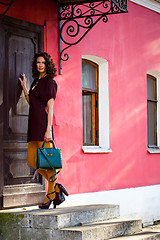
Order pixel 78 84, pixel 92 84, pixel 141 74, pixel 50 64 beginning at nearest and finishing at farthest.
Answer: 1. pixel 50 64
2. pixel 78 84
3. pixel 92 84
4. pixel 141 74

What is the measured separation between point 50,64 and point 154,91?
4.83 meters

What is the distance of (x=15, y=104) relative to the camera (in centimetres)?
695

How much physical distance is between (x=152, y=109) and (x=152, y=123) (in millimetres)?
319

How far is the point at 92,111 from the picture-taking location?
895 centimetres

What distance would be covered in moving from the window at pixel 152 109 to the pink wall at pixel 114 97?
391 mm

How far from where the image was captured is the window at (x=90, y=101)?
28.6 ft

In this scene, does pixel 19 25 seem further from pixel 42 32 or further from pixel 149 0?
pixel 149 0

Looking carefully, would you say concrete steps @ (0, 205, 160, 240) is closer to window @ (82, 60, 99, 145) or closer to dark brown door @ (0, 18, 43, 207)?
dark brown door @ (0, 18, 43, 207)

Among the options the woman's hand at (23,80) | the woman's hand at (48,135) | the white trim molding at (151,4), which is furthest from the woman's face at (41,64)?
the white trim molding at (151,4)

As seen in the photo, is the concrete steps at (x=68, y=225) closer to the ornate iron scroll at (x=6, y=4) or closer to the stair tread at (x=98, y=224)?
the stair tread at (x=98, y=224)

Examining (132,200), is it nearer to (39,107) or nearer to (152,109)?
(152,109)

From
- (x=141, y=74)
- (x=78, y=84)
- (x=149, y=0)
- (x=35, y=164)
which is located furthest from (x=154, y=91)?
(x=35, y=164)

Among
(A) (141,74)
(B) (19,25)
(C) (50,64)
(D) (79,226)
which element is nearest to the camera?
(D) (79,226)

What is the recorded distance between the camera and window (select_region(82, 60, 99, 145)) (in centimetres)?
872
